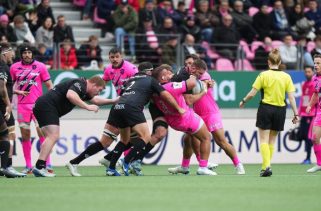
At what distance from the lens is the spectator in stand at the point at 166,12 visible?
90.7 ft

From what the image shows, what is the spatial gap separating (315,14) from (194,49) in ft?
19.1

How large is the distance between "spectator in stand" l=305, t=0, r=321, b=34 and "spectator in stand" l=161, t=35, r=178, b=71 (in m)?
6.21

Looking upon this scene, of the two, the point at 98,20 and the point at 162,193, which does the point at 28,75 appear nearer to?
the point at 162,193

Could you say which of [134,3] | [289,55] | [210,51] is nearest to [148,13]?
[134,3]

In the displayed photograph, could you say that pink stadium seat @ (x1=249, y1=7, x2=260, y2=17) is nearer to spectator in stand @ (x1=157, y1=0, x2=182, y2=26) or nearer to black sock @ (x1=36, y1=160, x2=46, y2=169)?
spectator in stand @ (x1=157, y1=0, x2=182, y2=26)

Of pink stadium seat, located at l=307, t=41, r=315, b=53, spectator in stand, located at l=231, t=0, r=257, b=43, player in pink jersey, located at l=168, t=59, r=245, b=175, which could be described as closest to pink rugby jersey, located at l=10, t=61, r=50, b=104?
player in pink jersey, located at l=168, t=59, r=245, b=175

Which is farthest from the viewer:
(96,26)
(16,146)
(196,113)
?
(96,26)

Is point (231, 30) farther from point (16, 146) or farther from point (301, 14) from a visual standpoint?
point (16, 146)

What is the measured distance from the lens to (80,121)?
954 inches

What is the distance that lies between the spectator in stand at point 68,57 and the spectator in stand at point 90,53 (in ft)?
0.71

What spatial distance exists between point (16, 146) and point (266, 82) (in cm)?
789

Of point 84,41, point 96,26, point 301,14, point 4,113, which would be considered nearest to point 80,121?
point 84,41

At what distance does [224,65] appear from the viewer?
26578mm

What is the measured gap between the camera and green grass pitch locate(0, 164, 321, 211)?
1202 centimetres
